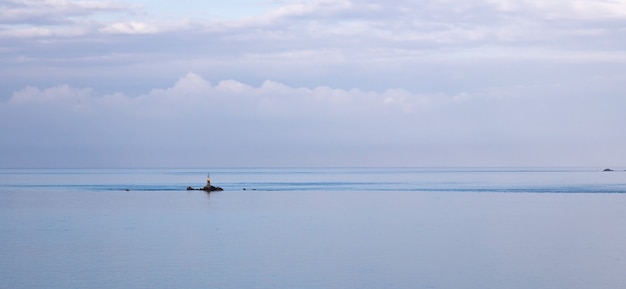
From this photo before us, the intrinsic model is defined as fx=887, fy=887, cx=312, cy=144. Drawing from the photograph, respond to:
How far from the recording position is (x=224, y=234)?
153 ft

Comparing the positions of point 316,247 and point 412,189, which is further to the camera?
point 412,189

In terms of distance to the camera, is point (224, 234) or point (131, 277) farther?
point (224, 234)

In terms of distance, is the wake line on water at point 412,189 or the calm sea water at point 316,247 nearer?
the calm sea water at point 316,247

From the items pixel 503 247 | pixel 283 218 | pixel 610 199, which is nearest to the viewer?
pixel 503 247

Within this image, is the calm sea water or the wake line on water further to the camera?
the wake line on water

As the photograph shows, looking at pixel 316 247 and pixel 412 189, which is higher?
pixel 412 189

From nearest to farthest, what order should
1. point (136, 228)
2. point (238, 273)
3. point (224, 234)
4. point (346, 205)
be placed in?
point (238, 273)
point (224, 234)
point (136, 228)
point (346, 205)

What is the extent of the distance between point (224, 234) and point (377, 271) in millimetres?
16116

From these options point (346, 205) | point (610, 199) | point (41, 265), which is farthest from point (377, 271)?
point (610, 199)

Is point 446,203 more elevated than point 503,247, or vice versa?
point 446,203

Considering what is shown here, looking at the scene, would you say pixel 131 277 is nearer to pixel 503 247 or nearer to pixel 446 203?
pixel 503 247

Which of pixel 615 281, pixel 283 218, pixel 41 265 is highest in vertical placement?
pixel 283 218

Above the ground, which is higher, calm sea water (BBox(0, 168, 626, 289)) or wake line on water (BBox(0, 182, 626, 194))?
wake line on water (BBox(0, 182, 626, 194))

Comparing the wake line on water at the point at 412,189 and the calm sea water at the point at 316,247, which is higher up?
the wake line on water at the point at 412,189
